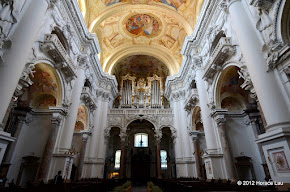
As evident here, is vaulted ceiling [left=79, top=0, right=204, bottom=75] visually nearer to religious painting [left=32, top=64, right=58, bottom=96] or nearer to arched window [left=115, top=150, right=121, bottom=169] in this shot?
religious painting [left=32, top=64, right=58, bottom=96]

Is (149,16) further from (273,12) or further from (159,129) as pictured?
(273,12)

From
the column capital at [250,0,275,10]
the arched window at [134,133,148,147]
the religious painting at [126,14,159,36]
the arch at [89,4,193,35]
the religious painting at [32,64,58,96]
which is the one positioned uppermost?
the religious painting at [126,14,159,36]

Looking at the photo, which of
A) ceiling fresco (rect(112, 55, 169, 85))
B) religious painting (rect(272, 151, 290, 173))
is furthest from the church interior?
ceiling fresco (rect(112, 55, 169, 85))

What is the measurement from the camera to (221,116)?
26.7 feet

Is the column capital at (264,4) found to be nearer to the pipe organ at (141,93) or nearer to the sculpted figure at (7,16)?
the sculpted figure at (7,16)

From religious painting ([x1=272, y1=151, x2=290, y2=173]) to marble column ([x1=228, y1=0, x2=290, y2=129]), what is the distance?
663 mm

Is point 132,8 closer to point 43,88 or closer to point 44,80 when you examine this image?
point 44,80

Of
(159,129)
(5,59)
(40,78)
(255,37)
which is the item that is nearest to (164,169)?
(159,129)

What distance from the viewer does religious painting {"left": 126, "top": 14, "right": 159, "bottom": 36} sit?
14.8 metres

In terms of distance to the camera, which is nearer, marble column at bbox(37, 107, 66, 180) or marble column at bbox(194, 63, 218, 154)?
marble column at bbox(37, 107, 66, 180)

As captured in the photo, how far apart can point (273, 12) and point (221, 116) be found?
4.81m

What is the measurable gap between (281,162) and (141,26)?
14758mm

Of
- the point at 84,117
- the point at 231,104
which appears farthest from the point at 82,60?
the point at 231,104

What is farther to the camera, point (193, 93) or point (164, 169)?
point (164, 169)
